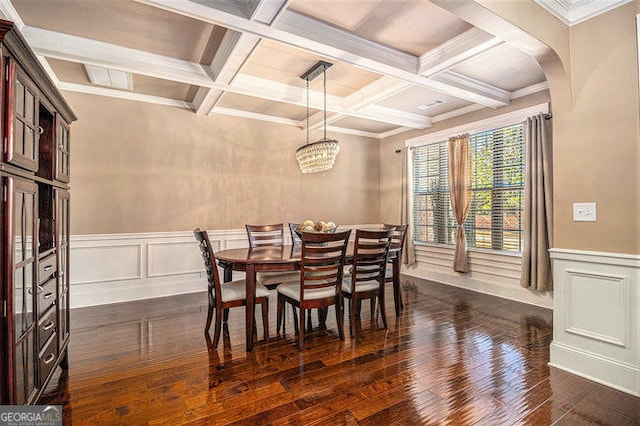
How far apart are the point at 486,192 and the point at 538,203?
827 millimetres

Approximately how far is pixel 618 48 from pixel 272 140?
164 inches

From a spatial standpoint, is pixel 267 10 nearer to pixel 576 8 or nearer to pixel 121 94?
pixel 576 8

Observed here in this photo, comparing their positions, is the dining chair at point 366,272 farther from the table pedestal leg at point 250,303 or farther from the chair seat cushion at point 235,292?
the table pedestal leg at point 250,303

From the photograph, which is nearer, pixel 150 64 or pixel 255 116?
pixel 150 64

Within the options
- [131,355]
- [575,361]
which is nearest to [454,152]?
[575,361]

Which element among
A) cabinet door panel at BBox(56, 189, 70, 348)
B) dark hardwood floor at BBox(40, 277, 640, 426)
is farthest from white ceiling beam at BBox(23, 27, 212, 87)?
dark hardwood floor at BBox(40, 277, 640, 426)

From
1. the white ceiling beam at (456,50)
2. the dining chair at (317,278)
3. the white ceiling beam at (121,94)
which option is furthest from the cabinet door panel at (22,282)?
the white ceiling beam at (456,50)

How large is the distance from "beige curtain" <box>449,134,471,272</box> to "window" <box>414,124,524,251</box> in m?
0.09

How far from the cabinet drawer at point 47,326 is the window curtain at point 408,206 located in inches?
189

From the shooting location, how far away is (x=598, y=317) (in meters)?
2.24

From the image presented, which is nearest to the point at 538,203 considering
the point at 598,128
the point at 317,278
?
the point at 598,128

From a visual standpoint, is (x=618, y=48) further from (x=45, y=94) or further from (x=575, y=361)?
(x=45, y=94)

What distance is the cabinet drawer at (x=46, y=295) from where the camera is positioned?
1740 mm

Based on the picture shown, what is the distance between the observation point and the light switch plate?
226 centimetres
